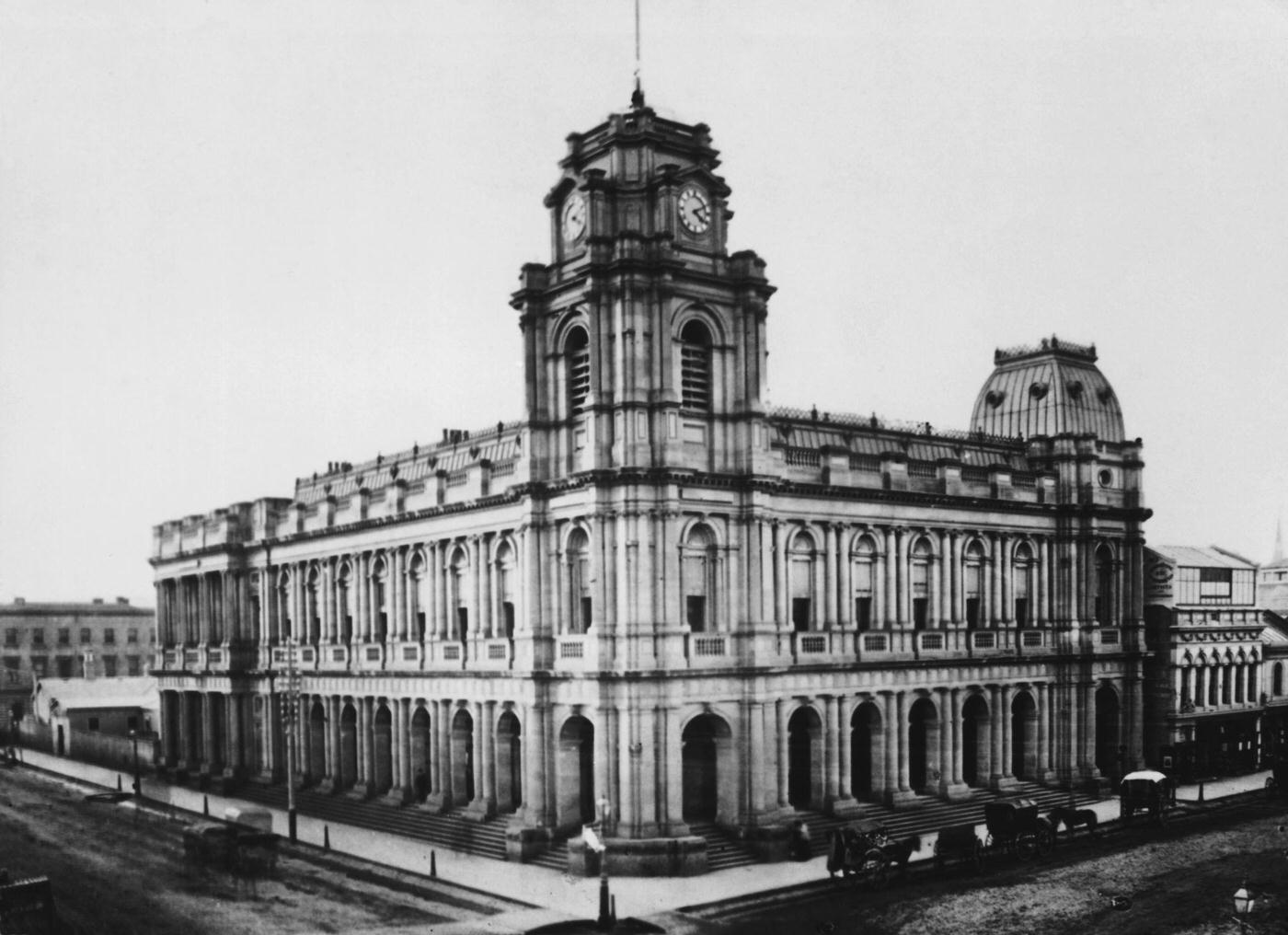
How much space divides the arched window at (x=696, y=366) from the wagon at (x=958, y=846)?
15969mm

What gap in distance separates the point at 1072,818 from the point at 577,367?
2308 cm

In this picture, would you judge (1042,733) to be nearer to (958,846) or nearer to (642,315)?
(958,846)

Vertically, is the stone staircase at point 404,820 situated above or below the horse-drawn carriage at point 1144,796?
below

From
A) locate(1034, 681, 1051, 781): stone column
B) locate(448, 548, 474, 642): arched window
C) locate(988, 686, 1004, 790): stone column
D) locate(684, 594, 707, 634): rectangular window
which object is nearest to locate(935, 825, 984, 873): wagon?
locate(684, 594, 707, 634): rectangular window

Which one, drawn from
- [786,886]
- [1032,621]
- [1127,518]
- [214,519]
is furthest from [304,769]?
[1127,518]

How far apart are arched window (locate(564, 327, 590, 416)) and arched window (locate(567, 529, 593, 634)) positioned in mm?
4655

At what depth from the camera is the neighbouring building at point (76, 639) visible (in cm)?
10812

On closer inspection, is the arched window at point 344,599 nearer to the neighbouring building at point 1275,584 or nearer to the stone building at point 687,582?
the stone building at point 687,582

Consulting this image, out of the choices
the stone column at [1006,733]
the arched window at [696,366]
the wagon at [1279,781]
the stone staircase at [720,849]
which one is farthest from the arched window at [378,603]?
the wagon at [1279,781]

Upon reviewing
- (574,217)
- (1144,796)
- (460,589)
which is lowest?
(1144,796)

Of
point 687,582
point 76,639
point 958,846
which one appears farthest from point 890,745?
point 76,639

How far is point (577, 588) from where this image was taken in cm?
4375

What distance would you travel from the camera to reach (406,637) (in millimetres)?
53812

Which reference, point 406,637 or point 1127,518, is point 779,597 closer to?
point 406,637
